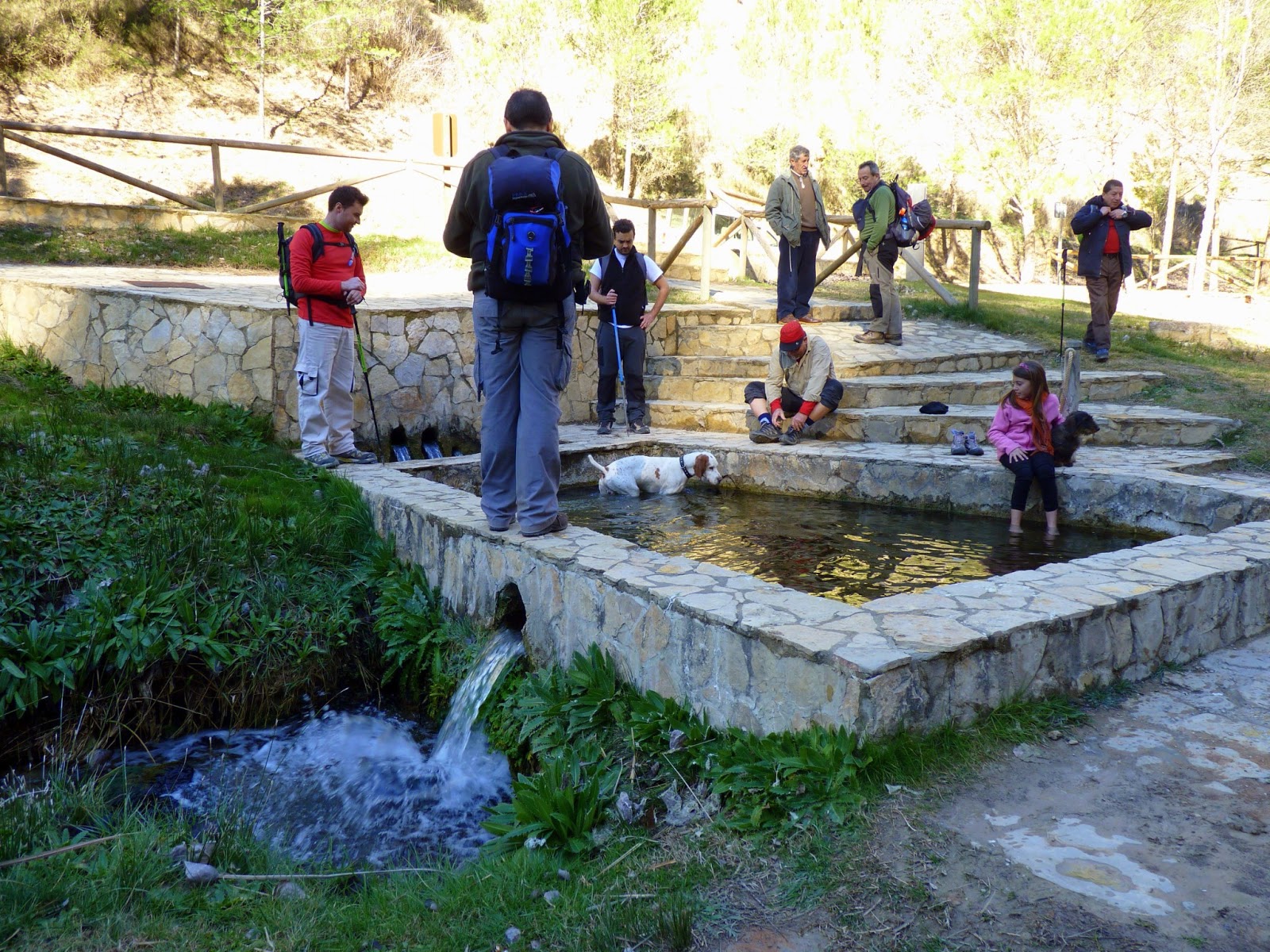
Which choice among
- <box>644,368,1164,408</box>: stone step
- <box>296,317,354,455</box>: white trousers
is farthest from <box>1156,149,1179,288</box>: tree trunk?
<box>296,317,354,455</box>: white trousers

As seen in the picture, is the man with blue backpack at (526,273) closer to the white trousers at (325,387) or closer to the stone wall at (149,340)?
the white trousers at (325,387)

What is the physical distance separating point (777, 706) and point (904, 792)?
0.53 metres

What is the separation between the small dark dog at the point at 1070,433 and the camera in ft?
20.6

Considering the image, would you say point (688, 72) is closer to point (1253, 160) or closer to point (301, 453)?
point (1253, 160)

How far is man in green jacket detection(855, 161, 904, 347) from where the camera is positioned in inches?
358

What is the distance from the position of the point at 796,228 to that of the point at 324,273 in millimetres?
4453

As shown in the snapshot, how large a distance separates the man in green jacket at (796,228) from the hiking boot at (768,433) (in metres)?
2.31

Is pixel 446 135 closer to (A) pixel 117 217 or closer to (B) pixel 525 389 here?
(A) pixel 117 217

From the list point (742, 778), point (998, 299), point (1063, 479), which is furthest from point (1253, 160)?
point (742, 778)

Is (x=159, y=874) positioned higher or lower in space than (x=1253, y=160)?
lower

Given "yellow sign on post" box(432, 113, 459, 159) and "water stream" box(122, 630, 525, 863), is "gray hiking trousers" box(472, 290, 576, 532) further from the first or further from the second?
"yellow sign on post" box(432, 113, 459, 159)

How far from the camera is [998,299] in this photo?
43.7 ft

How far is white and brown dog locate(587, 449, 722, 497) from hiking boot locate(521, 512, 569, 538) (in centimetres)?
213

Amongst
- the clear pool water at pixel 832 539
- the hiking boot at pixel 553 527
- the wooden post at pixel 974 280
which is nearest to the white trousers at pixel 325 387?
the clear pool water at pixel 832 539
